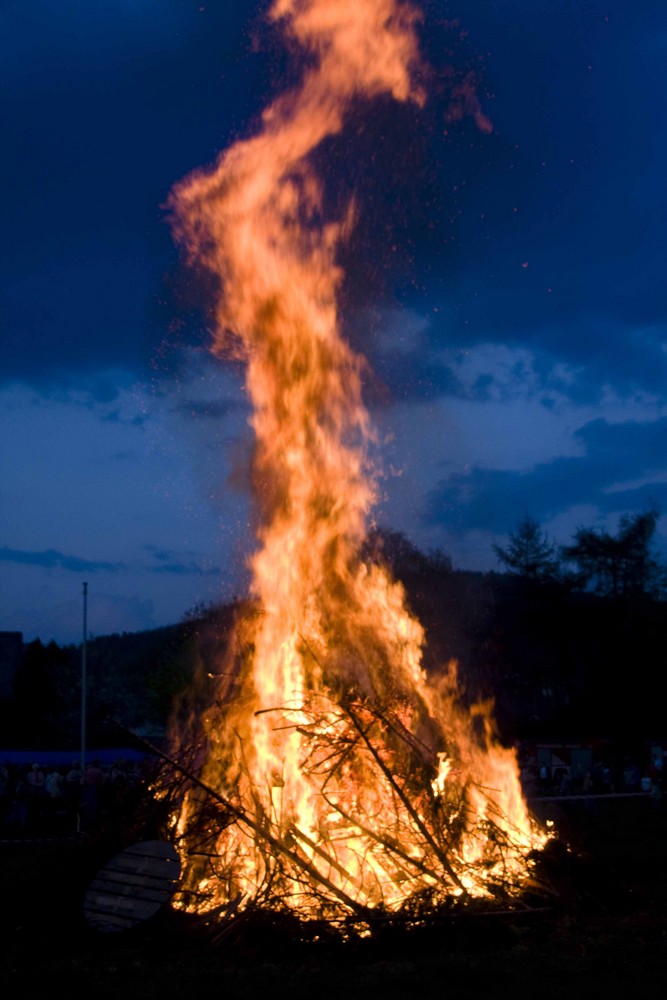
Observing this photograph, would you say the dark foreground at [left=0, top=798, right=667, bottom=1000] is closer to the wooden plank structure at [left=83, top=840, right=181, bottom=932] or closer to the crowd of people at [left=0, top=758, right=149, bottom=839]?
the wooden plank structure at [left=83, top=840, right=181, bottom=932]

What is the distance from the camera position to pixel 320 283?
1110cm

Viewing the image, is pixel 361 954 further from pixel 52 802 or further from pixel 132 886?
pixel 52 802

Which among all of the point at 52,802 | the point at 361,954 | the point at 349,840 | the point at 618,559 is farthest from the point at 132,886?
the point at 618,559

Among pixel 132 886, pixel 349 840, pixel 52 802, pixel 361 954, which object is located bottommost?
pixel 361 954

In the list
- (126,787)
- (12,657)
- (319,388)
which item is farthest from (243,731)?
(12,657)

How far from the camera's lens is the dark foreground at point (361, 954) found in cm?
646

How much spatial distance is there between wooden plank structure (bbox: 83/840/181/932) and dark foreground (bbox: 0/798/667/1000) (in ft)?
0.40

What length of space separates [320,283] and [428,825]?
6.02 meters

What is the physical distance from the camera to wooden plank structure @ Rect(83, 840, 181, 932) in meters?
7.97

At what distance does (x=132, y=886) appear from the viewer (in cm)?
819

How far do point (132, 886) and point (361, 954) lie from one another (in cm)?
211

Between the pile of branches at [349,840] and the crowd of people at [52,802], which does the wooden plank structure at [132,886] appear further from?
the crowd of people at [52,802]

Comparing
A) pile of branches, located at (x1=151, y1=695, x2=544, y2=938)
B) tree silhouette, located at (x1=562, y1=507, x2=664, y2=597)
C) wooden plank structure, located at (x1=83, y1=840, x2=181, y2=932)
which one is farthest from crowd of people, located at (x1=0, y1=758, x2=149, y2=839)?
Result: tree silhouette, located at (x1=562, y1=507, x2=664, y2=597)

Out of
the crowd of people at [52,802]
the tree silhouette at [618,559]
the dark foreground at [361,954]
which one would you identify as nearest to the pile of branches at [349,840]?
the dark foreground at [361,954]
